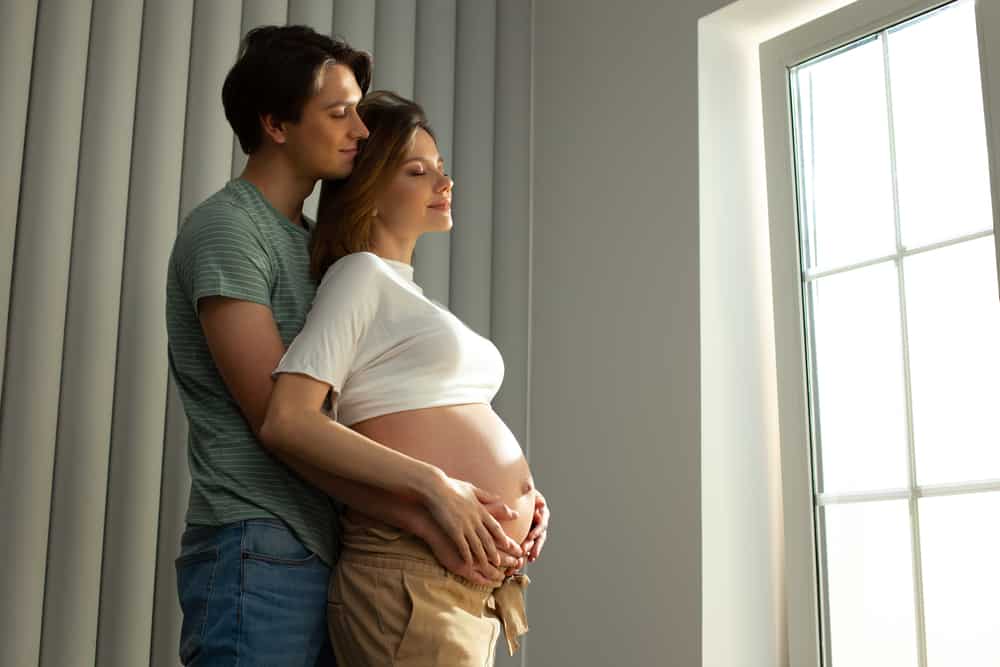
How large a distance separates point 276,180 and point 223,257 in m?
0.22

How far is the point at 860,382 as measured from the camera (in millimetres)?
2084

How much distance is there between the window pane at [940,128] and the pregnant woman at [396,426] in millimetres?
997

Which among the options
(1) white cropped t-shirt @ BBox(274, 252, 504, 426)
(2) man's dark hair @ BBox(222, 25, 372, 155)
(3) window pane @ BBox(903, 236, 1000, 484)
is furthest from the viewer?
(3) window pane @ BBox(903, 236, 1000, 484)

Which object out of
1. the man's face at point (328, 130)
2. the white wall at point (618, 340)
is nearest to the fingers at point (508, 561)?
the man's face at point (328, 130)

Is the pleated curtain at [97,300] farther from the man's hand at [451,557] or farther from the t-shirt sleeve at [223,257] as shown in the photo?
the man's hand at [451,557]

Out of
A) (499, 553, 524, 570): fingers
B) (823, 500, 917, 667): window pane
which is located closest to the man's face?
(499, 553, 524, 570): fingers

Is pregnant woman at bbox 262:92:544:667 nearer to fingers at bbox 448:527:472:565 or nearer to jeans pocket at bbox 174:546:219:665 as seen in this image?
fingers at bbox 448:527:472:565

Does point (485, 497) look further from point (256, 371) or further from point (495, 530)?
point (256, 371)

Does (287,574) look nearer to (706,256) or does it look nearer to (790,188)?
(706,256)

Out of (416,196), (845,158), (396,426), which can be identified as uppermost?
(845,158)

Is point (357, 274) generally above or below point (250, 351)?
above

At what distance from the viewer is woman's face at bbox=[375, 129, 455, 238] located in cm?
156

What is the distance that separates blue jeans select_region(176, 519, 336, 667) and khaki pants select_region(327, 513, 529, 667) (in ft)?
0.12

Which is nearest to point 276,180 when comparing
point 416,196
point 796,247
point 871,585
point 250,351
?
point 416,196
